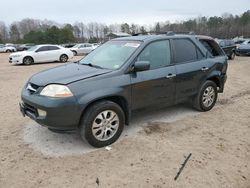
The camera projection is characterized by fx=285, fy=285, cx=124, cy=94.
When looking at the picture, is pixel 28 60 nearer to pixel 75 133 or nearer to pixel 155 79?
pixel 75 133

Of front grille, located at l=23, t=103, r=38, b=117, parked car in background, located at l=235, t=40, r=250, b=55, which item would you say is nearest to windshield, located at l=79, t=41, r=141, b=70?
front grille, located at l=23, t=103, r=38, b=117

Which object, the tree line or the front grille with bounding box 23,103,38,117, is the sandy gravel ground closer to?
the front grille with bounding box 23,103,38,117

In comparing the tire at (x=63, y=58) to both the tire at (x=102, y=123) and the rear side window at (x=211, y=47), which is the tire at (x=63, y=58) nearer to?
the rear side window at (x=211, y=47)

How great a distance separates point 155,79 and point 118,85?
0.81 m

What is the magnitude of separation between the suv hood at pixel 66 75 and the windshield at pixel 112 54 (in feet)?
0.85

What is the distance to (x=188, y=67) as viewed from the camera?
5555 millimetres

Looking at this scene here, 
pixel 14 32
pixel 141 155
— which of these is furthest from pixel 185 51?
pixel 14 32

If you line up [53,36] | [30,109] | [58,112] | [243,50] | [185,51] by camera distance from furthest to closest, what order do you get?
[53,36] → [243,50] → [185,51] → [30,109] → [58,112]

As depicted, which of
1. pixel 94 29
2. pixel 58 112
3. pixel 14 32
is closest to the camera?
pixel 58 112

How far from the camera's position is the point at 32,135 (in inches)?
196

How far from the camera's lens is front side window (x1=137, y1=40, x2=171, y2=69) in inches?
195

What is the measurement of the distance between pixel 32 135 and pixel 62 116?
1.28 meters

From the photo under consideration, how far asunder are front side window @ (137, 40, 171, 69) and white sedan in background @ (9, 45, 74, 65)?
49.0 feet

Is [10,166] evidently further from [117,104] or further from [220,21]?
[220,21]
